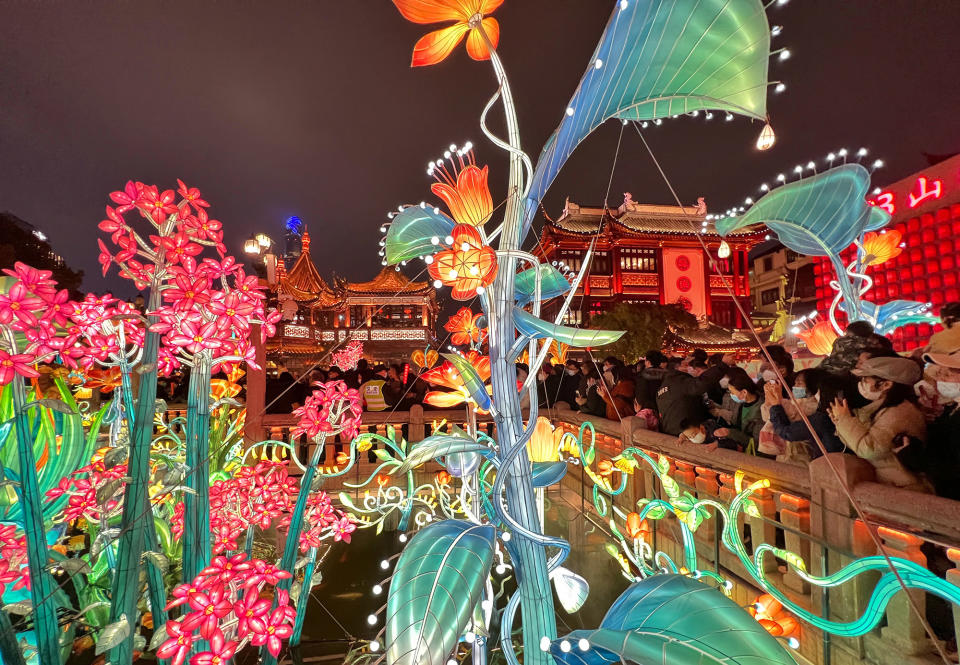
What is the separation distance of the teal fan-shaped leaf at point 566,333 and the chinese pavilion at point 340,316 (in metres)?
19.4

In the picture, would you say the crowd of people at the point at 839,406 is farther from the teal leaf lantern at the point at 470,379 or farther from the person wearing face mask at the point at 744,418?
the teal leaf lantern at the point at 470,379

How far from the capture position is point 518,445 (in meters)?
1.10

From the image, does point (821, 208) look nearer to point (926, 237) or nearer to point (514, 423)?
point (514, 423)

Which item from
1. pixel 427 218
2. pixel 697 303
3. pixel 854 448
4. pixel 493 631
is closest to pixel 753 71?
pixel 427 218

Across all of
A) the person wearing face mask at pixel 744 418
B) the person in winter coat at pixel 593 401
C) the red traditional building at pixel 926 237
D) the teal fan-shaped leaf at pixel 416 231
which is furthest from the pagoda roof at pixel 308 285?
the teal fan-shaped leaf at pixel 416 231

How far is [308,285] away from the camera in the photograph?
70.9 ft

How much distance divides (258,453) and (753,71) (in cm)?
505

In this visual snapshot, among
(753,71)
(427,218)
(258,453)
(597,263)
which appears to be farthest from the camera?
(597,263)

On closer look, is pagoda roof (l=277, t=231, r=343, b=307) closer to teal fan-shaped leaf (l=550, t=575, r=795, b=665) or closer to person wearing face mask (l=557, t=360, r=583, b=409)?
person wearing face mask (l=557, t=360, r=583, b=409)

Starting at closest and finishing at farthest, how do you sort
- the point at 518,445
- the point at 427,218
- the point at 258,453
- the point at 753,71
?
the point at 753,71 < the point at 518,445 < the point at 427,218 < the point at 258,453

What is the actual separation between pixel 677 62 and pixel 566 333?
2.10 feet

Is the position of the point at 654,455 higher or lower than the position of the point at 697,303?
lower

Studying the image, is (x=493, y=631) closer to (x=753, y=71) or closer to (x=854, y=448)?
(x=854, y=448)

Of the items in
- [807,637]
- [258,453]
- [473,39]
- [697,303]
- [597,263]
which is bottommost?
[807,637]
